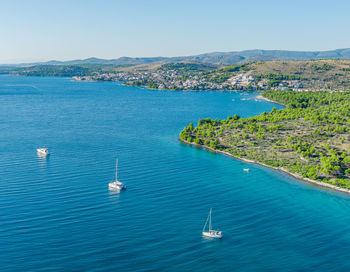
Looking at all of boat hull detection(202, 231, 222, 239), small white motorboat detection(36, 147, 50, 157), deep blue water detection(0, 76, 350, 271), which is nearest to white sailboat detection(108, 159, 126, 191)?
deep blue water detection(0, 76, 350, 271)

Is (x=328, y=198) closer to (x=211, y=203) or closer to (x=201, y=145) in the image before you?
(x=211, y=203)

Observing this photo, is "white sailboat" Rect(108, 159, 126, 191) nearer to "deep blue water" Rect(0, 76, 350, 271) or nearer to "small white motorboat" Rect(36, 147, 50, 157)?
"deep blue water" Rect(0, 76, 350, 271)

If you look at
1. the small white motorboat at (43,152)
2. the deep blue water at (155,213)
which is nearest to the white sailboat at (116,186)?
the deep blue water at (155,213)

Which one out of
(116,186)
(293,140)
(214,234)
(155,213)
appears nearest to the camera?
(214,234)

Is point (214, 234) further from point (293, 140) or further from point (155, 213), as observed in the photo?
point (293, 140)

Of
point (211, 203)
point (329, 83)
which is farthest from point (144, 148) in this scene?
point (329, 83)

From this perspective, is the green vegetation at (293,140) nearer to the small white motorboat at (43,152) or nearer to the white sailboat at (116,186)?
the white sailboat at (116,186)

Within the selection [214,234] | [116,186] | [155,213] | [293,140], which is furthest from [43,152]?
[293,140]
